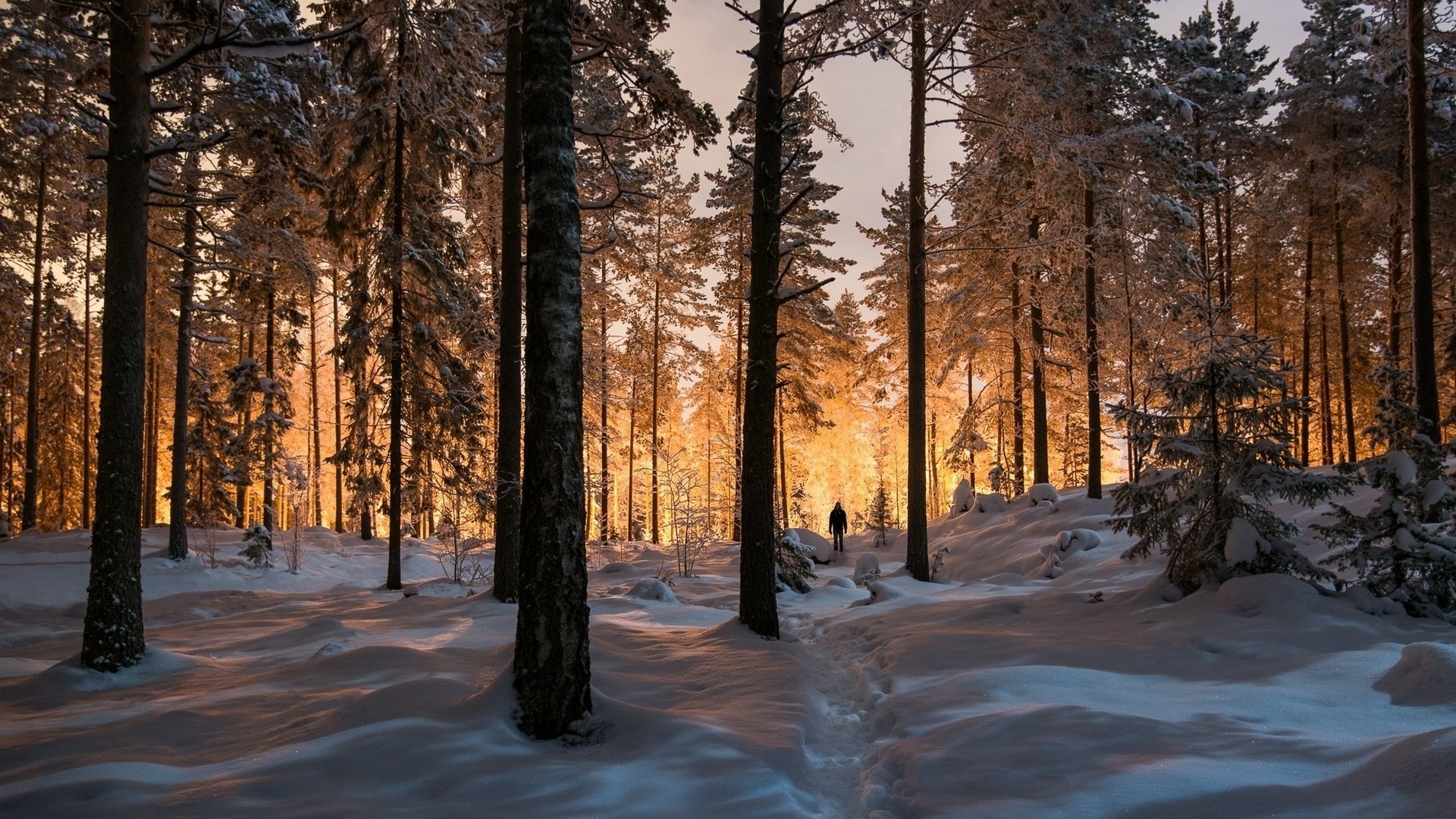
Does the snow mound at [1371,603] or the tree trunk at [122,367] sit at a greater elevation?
the tree trunk at [122,367]

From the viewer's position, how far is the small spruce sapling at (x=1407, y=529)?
21.1 feet

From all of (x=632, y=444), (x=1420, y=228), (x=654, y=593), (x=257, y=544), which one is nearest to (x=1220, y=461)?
(x=1420, y=228)

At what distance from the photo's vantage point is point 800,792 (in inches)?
150

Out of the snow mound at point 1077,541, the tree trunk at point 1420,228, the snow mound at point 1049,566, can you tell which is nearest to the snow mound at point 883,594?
the snow mound at point 1049,566

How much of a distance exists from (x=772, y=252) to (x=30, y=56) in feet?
35.0

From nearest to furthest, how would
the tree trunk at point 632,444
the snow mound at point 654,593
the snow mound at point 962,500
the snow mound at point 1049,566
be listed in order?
the snow mound at point 654,593 < the snow mound at point 1049,566 < the snow mound at point 962,500 < the tree trunk at point 632,444

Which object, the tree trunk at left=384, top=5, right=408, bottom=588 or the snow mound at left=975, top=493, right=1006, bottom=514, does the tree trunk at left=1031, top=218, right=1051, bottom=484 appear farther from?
the tree trunk at left=384, top=5, right=408, bottom=588

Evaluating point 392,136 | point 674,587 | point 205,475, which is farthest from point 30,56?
point 205,475

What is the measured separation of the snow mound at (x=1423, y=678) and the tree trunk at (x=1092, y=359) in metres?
11.5

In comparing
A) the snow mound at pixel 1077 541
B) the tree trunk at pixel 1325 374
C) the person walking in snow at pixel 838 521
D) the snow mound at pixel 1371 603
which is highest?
the tree trunk at pixel 1325 374

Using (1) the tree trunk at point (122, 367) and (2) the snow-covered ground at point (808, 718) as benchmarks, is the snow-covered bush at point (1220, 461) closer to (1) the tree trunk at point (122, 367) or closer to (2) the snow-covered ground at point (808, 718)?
(2) the snow-covered ground at point (808, 718)

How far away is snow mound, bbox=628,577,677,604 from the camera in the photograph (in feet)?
35.3

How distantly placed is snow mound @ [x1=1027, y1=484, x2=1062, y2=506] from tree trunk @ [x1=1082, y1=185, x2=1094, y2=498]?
0.78 m

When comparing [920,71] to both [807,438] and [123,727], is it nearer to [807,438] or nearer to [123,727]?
[123,727]
